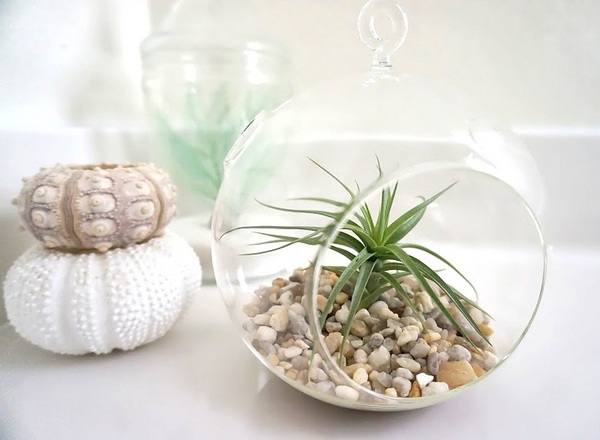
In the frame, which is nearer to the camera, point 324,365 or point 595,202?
point 324,365

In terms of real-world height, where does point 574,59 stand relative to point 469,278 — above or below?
above

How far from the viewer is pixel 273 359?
1.26 feet

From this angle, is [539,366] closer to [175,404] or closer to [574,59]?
[175,404]

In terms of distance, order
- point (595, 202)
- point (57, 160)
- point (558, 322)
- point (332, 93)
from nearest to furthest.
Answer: point (332, 93), point (558, 322), point (57, 160), point (595, 202)

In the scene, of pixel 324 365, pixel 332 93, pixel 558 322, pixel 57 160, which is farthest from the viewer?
pixel 57 160

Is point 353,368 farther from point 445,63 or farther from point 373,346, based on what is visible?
point 445,63

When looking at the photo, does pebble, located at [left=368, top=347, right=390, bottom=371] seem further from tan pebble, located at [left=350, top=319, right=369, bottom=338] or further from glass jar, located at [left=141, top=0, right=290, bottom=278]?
glass jar, located at [left=141, top=0, right=290, bottom=278]

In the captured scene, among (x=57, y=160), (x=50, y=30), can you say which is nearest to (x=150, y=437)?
(x=57, y=160)

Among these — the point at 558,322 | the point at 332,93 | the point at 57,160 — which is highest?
the point at 332,93

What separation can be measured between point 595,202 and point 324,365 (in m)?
0.62

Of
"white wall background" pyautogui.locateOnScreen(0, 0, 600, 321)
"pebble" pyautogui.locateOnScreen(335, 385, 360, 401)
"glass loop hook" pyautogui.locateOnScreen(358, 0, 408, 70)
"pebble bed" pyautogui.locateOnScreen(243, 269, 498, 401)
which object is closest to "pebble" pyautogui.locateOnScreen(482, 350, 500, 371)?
"pebble bed" pyautogui.locateOnScreen(243, 269, 498, 401)

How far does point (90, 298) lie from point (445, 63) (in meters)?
0.62

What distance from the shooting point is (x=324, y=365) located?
36cm

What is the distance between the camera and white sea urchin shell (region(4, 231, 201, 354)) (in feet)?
1.45
